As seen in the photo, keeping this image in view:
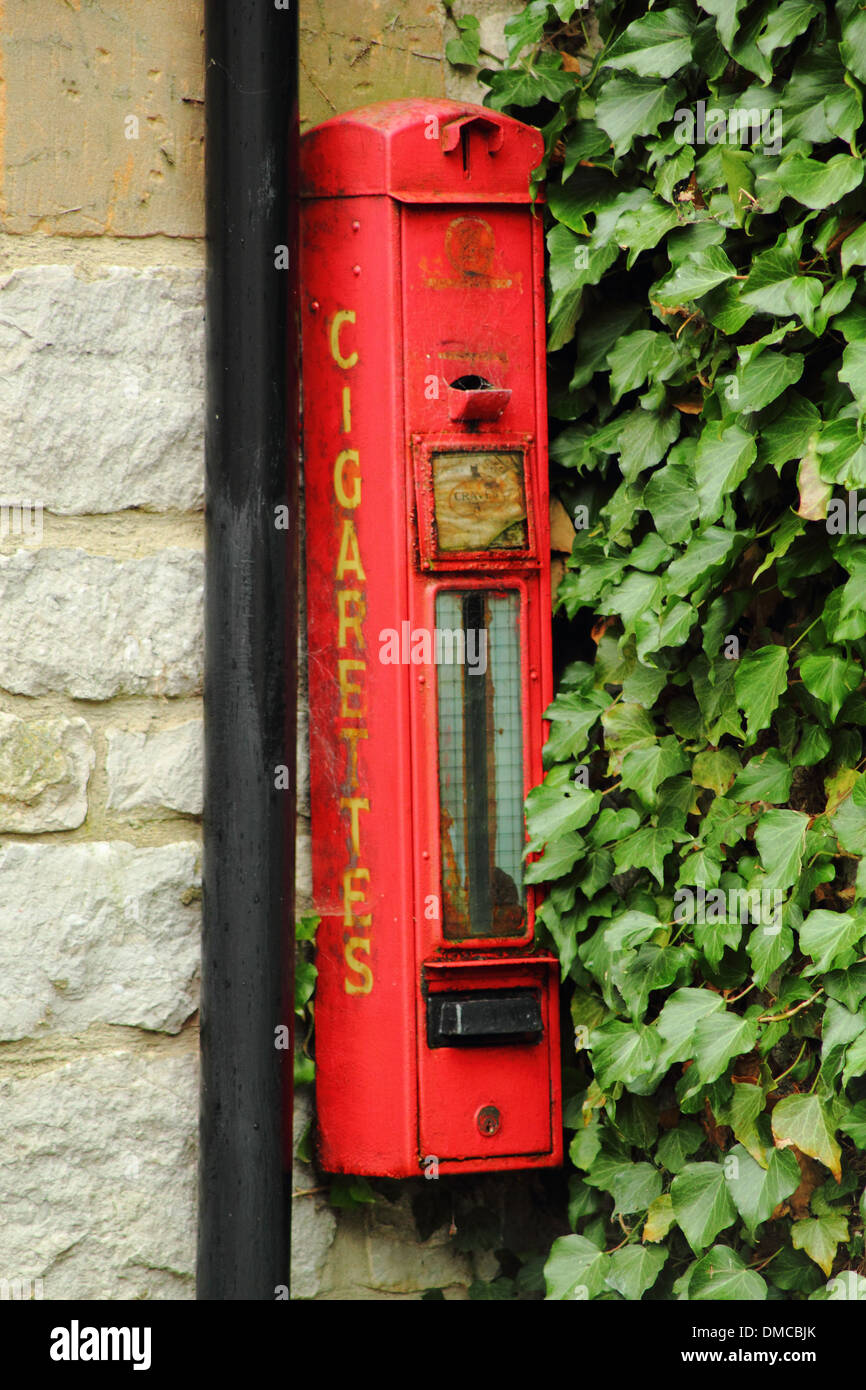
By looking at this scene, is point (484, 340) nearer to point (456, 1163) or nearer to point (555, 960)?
point (555, 960)

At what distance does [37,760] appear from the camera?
205 cm

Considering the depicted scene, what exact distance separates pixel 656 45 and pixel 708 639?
78cm

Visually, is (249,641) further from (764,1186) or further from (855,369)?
(764,1186)

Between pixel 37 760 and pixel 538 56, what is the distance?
1.25 m

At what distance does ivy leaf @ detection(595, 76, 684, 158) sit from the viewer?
194 centimetres

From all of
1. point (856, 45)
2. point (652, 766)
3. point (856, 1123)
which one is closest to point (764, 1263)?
point (856, 1123)

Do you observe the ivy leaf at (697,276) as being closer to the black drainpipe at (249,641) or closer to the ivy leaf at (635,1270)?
the black drainpipe at (249,641)

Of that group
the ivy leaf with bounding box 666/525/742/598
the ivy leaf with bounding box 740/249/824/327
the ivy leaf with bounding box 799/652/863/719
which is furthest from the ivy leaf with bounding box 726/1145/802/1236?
the ivy leaf with bounding box 740/249/824/327

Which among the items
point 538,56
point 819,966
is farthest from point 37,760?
point 538,56

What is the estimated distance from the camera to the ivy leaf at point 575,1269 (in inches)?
79.9

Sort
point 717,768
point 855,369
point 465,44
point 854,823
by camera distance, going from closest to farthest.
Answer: point 855,369 → point 854,823 → point 717,768 → point 465,44

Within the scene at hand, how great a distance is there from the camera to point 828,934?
1.72 metres

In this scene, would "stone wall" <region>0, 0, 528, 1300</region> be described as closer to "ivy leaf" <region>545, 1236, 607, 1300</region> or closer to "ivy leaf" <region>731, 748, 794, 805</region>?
"ivy leaf" <region>545, 1236, 607, 1300</region>

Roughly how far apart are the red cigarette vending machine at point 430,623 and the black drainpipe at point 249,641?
86mm
